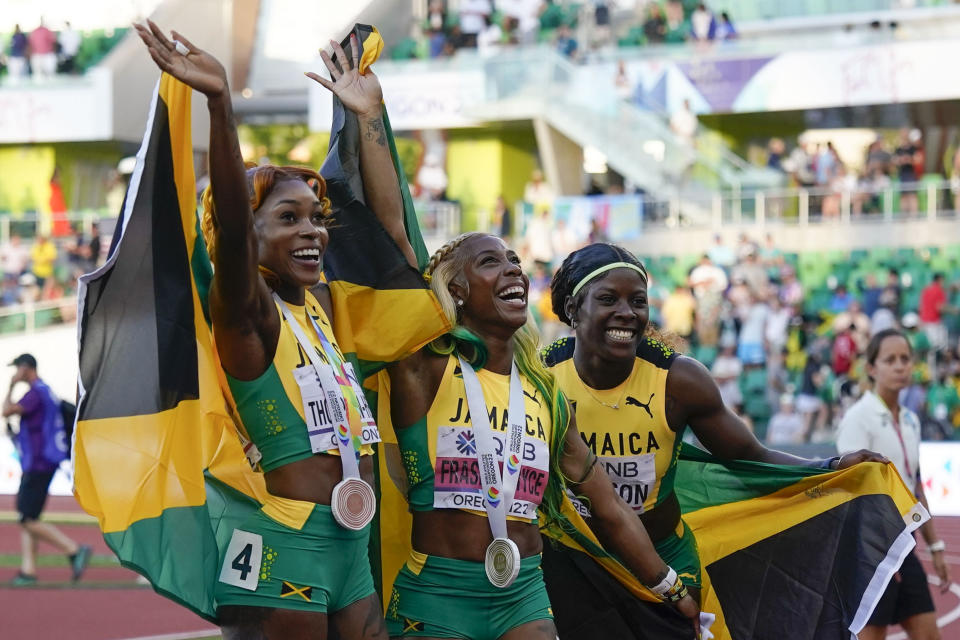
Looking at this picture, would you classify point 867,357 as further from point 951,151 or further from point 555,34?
point 555,34

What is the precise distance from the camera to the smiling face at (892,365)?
7359 mm

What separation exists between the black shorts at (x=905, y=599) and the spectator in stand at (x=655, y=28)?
21263 millimetres

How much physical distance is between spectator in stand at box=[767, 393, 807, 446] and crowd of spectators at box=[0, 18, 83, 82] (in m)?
20.9

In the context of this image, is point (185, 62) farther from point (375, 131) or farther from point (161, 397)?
point (375, 131)

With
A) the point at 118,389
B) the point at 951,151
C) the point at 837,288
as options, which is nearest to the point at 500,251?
the point at 118,389

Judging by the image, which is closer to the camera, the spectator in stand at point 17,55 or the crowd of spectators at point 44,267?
the crowd of spectators at point 44,267

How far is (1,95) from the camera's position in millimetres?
33125

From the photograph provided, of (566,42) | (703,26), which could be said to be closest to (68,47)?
(566,42)

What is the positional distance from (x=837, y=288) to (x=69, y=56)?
794 inches

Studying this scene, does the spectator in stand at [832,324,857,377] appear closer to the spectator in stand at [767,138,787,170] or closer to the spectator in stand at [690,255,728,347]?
the spectator in stand at [690,255,728,347]

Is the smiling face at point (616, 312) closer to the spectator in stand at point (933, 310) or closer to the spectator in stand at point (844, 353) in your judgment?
the spectator in stand at point (844, 353)

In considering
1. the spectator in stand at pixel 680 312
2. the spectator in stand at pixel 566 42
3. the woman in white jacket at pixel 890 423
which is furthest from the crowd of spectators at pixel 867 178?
the woman in white jacket at pixel 890 423

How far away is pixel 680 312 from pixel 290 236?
15116mm

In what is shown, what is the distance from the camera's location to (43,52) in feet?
107
